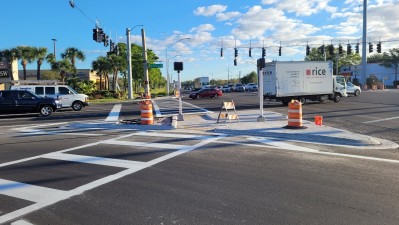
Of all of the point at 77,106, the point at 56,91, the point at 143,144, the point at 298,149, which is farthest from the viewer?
the point at 77,106

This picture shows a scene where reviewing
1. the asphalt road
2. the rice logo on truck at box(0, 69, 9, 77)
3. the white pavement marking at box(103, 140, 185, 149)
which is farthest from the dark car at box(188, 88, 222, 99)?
the asphalt road

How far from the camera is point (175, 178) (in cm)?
682

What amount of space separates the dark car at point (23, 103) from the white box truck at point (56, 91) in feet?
11.1

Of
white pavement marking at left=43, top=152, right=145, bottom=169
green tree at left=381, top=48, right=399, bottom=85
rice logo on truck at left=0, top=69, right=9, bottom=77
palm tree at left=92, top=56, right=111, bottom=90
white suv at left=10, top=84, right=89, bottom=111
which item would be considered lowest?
white pavement marking at left=43, top=152, right=145, bottom=169

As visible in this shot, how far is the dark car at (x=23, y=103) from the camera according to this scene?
2219cm

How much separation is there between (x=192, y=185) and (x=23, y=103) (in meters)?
19.4

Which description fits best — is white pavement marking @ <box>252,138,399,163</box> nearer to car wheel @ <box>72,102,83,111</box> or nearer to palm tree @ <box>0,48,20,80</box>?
car wheel @ <box>72,102,83,111</box>

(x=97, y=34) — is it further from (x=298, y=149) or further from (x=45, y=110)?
(x=298, y=149)

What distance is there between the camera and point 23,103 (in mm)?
22516

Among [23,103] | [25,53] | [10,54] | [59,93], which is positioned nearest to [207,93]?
[59,93]

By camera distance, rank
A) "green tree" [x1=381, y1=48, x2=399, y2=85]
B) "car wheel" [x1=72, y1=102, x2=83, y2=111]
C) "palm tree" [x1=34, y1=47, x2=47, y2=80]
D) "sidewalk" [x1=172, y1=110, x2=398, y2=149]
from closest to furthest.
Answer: "sidewalk" [x1=172, y1=110, x2=398, y2=149] < "car wheel" [x1=72, y1=102, x2=83, y2=111] < "palm tree" [x1=34, y1=47, x2=47, y2=80] < "green tree" [x1=381, y1=48, x2=399, y2=85]

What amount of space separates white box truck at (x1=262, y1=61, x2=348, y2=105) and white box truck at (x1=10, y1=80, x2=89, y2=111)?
13695 millimetres

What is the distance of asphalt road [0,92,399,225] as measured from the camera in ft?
16.2

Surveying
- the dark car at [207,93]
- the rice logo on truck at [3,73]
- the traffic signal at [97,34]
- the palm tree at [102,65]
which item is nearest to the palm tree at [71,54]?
the palm tree at [102,65]
